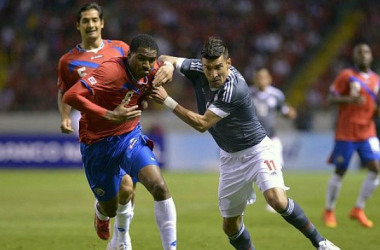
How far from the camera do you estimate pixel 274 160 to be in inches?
319

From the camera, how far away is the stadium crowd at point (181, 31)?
27188mm

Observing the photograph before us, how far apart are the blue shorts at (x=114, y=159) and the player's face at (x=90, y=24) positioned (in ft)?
4.85

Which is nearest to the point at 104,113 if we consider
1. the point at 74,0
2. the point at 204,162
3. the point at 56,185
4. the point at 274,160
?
the point at 274,160

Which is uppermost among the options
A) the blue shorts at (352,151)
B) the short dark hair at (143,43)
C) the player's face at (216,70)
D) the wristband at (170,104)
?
the short dark hair at (143,43)

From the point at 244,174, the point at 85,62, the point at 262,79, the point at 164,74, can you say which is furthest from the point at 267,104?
the point at 164,74

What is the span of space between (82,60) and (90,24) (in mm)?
452

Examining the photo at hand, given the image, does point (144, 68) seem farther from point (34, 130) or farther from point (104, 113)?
point (34, 130)

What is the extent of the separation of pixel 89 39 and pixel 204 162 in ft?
46.8

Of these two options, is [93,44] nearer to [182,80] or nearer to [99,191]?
[99,191]

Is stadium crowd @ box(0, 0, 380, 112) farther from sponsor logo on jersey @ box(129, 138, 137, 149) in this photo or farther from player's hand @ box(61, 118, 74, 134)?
sponsor logo on jersey @ box(129, 138, 137, 149)

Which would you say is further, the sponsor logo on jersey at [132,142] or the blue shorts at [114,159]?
the sponsor logo on jersey at [132,142]

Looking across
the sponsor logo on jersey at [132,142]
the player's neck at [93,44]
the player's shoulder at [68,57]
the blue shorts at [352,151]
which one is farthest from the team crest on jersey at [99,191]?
the blue shorts at [352,151]

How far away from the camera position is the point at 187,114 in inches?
301

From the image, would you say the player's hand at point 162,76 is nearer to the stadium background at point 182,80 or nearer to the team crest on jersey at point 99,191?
the team crest on jersey at point 99,191
